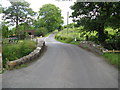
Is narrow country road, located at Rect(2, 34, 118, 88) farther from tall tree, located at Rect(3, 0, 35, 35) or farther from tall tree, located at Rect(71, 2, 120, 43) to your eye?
tall tree, located at Rect(3, 0, 35, 35)

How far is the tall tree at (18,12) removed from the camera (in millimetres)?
27562

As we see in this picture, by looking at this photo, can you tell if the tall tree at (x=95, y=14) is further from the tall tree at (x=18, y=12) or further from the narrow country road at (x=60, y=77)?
the tall tree at (x=18, y=12)

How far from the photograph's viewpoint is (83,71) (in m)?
6.60

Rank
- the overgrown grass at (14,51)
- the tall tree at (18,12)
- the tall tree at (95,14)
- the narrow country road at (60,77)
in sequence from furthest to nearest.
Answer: the tall tree at (18,12)
the tall tree at (95,14)
the overgrown grass at (14,51)
the narrow country road at (60,77)

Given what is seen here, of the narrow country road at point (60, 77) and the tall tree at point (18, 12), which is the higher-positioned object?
the tall tree at point (18, 12)

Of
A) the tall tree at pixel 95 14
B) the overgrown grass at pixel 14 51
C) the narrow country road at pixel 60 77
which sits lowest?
the narrow country road at pixel 60 77

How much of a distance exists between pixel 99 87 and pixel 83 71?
174cm

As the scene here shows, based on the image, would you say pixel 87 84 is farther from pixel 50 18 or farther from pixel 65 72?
pixel 50 18

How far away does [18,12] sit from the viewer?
92.0ft

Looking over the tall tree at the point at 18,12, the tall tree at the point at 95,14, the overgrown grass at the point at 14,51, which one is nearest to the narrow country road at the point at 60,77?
the overgrown grass at the point at 14,51

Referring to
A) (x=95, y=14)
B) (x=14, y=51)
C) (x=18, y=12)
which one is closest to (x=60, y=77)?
(x=14, y=51)

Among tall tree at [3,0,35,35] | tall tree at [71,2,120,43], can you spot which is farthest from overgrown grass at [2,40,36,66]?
tall tree at [3,0,35,35]

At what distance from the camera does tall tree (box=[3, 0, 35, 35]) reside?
27562 mm

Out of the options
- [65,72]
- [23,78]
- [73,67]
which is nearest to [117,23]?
[73,67]
